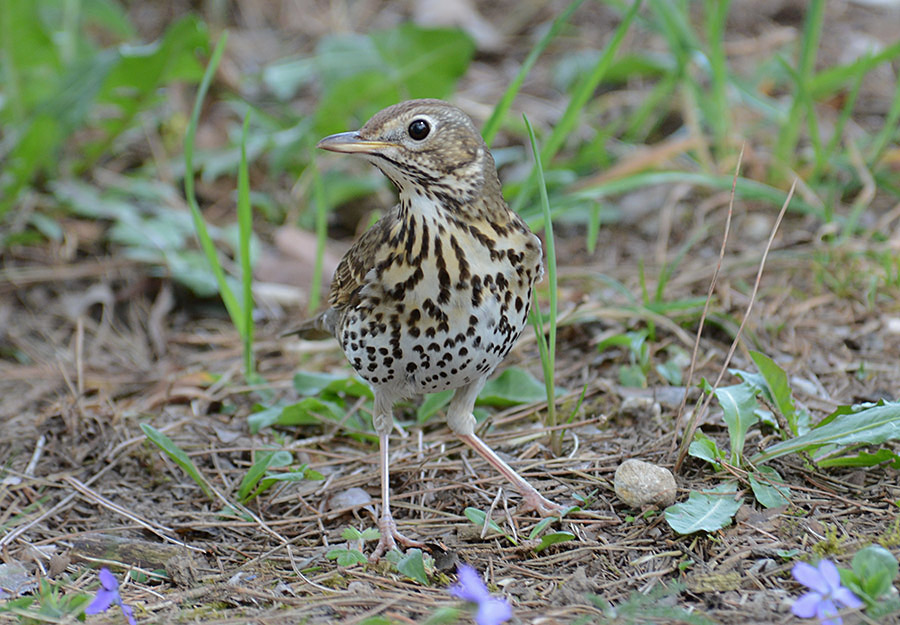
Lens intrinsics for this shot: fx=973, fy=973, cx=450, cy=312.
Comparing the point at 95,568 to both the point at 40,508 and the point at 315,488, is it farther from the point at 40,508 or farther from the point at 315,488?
the point at 315,488

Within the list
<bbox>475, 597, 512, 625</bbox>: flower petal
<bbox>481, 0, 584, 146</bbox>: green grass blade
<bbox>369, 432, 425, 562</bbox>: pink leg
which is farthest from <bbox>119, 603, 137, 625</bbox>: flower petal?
<bbox>481, 0, 584, 146</bbox>: green grass blade

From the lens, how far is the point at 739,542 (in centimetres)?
298

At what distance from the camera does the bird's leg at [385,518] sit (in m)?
3.34

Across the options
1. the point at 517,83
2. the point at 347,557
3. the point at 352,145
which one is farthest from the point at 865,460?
the point at 517,83

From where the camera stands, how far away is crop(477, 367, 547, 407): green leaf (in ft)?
14.0

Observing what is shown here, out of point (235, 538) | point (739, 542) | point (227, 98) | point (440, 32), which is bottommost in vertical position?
point (235, 538)

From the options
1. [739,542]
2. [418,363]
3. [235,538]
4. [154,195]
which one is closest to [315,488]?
[235,538]

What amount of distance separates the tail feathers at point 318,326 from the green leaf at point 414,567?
122 centimetres

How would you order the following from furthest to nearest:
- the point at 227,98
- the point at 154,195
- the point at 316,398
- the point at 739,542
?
the point at 227,98 → the point at 154,195 → the point at 316,398 → the point at 739,542

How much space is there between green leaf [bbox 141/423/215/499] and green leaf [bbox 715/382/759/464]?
6.37ft

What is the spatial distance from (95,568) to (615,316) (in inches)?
102

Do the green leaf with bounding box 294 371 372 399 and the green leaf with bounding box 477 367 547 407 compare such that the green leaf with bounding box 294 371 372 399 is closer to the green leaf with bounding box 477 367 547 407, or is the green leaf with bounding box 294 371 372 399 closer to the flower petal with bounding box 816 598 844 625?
the green leaf with bounding box 477 367 547 407

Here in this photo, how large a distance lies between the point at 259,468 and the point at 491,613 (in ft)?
4.96

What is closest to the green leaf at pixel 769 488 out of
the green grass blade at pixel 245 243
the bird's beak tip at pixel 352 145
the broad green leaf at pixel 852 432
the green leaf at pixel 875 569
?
the broad green leaf at pixel 852 432
